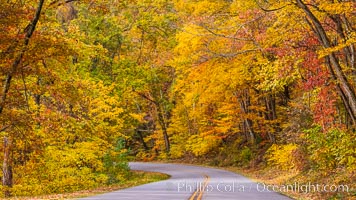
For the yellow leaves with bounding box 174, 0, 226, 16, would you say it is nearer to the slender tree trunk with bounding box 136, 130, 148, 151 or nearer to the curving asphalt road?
the curving asphalt road

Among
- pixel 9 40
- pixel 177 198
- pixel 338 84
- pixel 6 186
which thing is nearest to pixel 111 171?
pixel 6 186

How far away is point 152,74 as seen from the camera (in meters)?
35.0

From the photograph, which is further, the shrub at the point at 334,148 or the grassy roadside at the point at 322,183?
the shrub at the point at 334,148

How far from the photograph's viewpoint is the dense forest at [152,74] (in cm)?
1438

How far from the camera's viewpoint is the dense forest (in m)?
14.4

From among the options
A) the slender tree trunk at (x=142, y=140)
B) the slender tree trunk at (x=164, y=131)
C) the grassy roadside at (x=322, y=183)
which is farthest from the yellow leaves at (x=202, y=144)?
the grassy roadside at (x=322, y=183)

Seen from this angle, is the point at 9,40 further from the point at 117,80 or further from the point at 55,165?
the point at 117,80

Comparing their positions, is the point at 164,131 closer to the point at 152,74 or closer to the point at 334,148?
the point at 152,74

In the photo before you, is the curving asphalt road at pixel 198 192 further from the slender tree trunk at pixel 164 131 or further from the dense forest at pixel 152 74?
the slender tree trunk at pixel 164 131

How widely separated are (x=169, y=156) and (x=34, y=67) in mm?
48986

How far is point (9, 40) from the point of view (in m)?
12.6

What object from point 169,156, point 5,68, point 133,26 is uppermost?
point 133,26

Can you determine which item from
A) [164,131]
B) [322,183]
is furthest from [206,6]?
[164,131]

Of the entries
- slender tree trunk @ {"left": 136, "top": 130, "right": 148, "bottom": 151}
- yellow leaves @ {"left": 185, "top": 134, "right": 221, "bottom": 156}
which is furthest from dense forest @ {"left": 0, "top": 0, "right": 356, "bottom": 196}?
slender tree trunk @ {"left": 136, "top": 130, "right": 148, "bottom": 151}
